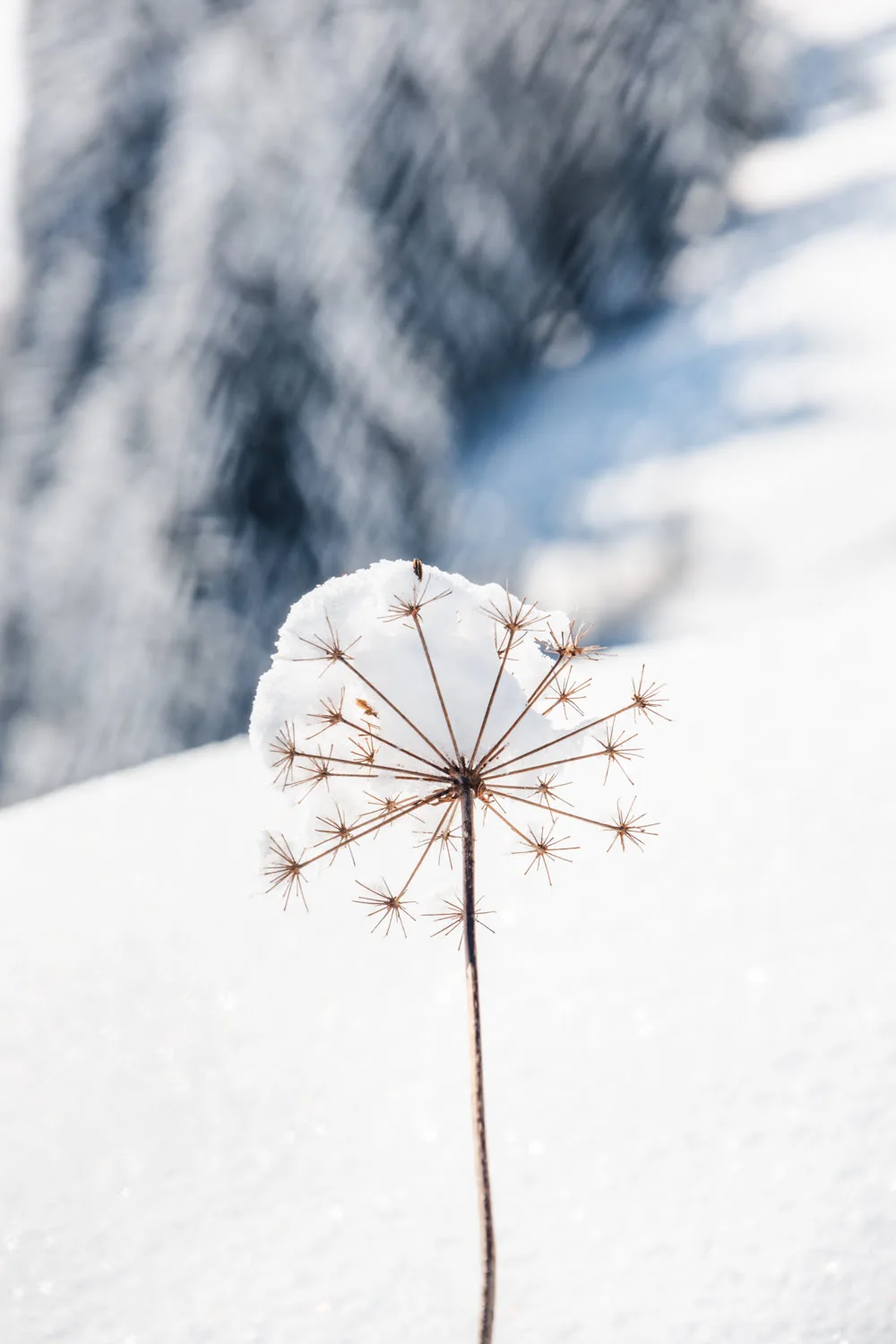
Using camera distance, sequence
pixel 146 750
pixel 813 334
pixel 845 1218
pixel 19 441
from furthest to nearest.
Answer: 1. pixel 813 334
2. pixel 19 441
3. pixel 146 750
4. pixel 845 1218

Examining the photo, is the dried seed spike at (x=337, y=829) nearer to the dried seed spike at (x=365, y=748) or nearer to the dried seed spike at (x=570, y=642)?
the dried seed spike at (x=365, y=748)

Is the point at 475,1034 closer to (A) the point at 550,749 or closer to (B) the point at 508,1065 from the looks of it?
(A) the point at 550,749

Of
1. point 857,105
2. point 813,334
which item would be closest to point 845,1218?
point 813,334

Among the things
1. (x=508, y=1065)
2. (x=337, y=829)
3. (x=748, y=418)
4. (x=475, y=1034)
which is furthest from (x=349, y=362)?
(x=475, y=1034)

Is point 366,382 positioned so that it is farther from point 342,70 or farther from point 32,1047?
point 32,1047

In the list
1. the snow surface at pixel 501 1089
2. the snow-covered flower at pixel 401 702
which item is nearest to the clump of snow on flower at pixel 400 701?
the snow-covered flower at pixel 401 702
